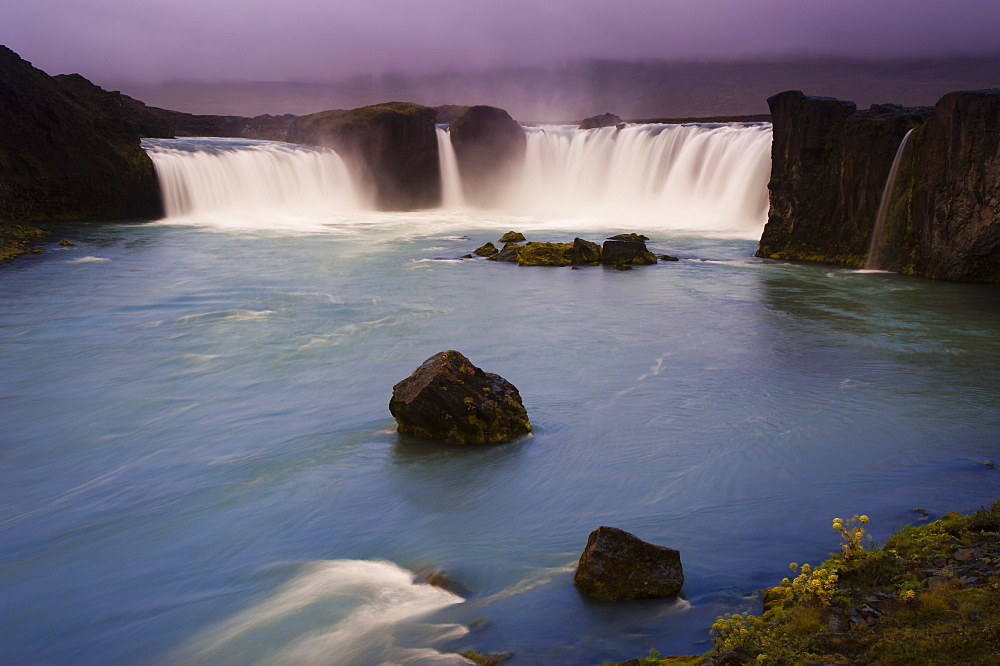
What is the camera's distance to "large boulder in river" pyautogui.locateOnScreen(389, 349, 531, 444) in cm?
799

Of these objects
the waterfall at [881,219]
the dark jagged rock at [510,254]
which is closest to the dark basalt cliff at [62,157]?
the dark jagged rock at [510,254]

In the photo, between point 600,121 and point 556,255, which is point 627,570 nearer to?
point 556,255

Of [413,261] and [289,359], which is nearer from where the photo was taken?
[289,359]

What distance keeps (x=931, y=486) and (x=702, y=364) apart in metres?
5.11

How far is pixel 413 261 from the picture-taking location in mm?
23531

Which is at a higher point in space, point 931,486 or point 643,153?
point 643,153

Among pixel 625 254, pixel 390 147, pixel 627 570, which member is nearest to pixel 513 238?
pixel 625 254

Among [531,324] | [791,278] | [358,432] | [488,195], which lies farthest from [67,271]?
[488,195]

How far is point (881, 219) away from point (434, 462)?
17593 millimetres

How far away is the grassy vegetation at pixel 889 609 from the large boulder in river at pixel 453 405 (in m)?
3.67

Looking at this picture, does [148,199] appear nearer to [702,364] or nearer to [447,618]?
[702,364]

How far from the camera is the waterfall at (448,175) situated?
44938 mm

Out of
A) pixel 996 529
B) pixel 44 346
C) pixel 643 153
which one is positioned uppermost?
pixel 643 153

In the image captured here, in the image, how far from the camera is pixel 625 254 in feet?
72.2
